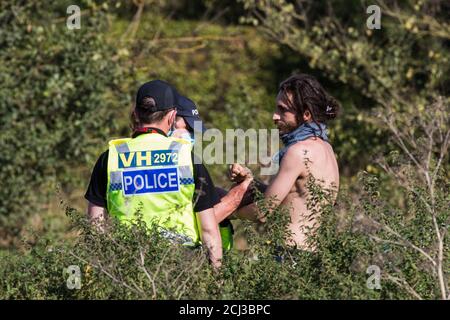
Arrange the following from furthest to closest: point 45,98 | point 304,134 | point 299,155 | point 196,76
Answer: point 196,76, point 45,98, point 304,134, point 299,155

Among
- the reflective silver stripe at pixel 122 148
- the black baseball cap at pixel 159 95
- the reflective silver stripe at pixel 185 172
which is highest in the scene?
the black baseball cap at pixel 159 95

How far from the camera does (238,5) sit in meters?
11.7

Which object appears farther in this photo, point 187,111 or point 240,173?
point 187,111

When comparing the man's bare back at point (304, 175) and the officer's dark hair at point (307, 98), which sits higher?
the officer's dark hair at point (307, 98)

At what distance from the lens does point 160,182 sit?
16.0ft

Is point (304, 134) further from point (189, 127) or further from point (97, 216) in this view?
point (97, 216)

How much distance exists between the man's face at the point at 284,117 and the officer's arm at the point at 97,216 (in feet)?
3.61

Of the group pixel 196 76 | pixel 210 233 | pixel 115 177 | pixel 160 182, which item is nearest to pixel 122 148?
pixel 115 177

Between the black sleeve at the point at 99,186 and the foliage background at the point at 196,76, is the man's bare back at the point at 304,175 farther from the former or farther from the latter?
the black sleeve at the point at 99,186

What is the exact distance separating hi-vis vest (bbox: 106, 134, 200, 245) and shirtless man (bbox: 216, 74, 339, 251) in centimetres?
40

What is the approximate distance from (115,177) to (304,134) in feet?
3.51

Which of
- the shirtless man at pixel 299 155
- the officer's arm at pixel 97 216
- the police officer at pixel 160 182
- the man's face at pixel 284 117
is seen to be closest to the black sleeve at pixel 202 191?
the police officer at pixel 160 182

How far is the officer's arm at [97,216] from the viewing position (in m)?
4.73

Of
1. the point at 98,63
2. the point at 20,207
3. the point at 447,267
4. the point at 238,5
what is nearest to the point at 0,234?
the point at 20,207
